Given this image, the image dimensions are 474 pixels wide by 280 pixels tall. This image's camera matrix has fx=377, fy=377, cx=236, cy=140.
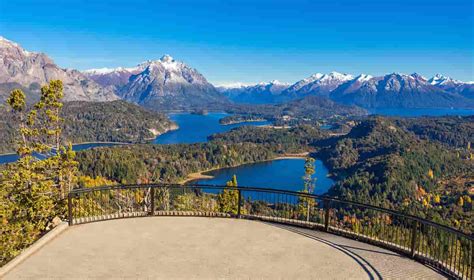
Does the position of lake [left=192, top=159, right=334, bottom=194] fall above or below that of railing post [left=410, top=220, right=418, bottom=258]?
below

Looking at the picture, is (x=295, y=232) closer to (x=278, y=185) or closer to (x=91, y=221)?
(x=91, y=221)

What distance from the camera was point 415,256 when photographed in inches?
487

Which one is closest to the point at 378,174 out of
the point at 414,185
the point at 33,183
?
the point at 414,185

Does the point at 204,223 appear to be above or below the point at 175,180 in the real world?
above

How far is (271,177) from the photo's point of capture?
165m

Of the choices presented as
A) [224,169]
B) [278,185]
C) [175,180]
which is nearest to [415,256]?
[278,185]

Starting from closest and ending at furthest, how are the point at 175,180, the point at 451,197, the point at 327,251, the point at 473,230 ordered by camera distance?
the point at 327,251 → the point at 473,230 → the point at 451,197 → the point at 175,180

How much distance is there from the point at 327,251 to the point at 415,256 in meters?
2.83

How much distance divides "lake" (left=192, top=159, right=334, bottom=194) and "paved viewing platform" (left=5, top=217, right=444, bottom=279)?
12102 centimetres

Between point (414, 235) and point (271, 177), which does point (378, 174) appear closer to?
point (271, 177)

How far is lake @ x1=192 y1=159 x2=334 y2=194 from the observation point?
147375 mm

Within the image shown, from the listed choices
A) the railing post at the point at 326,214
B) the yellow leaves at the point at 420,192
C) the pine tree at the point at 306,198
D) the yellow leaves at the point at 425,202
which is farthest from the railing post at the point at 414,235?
Answer: the yellow leaves at the point at 420,192

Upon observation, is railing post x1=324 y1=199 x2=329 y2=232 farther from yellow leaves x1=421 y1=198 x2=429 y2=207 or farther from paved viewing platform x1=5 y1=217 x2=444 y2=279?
yellow leaves x1=421 y1=198 x2=429 y2=207

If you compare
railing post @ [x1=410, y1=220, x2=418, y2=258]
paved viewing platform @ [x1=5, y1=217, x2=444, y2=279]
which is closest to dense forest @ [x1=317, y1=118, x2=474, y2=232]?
railing post @ [x1=410, y1=220, x2=418, y2=258]
